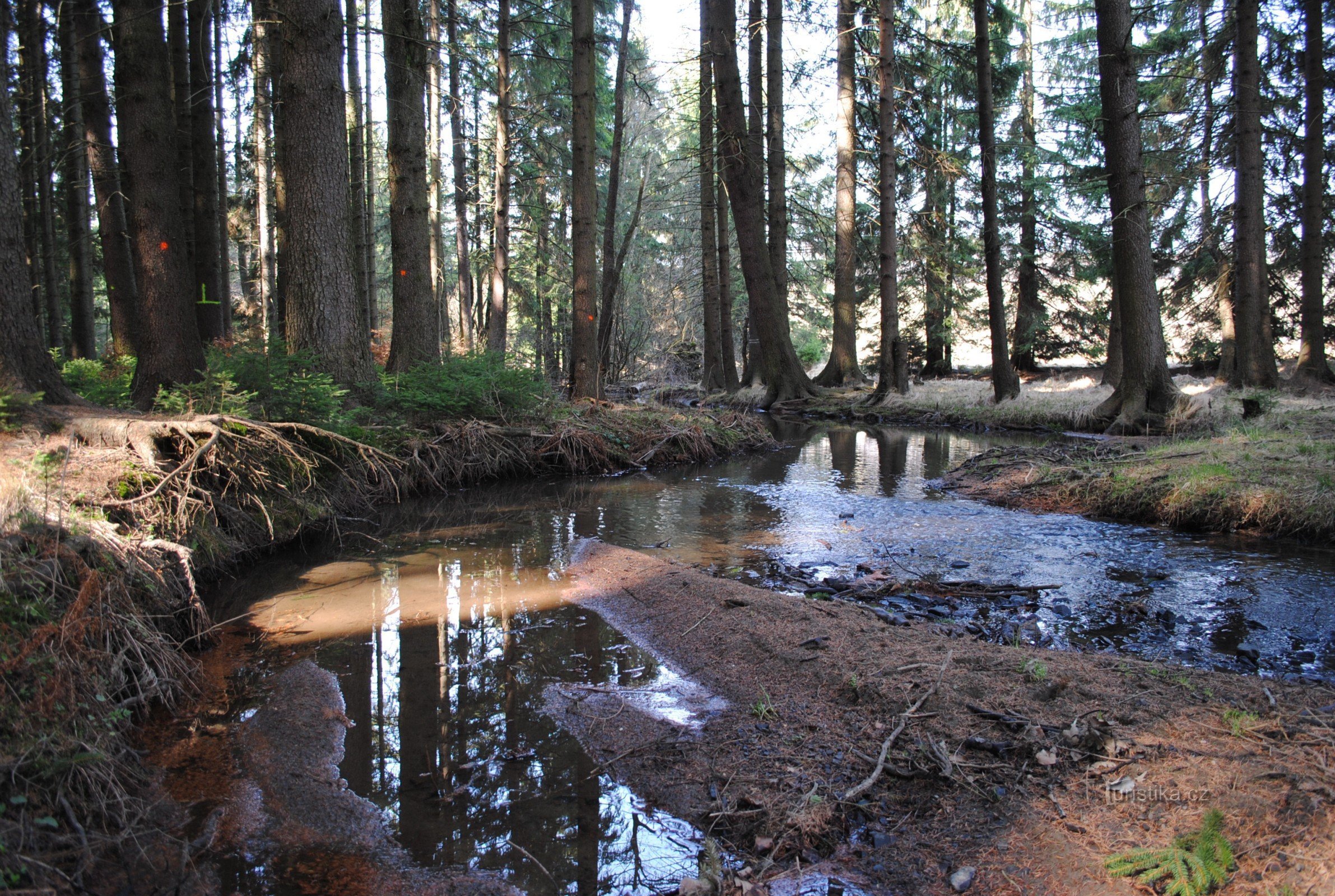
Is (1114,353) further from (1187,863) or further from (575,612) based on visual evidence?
(1187,863)

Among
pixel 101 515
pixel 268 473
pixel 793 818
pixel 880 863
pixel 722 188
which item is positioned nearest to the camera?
pixel 880 863

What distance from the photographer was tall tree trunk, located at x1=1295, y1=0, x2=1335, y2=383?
45.3ft

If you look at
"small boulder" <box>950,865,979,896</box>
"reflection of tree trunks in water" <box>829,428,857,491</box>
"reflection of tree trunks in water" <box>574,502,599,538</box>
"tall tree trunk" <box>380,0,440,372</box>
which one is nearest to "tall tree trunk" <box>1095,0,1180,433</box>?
"reflection of tree trunks in water" <box>829,428,857,491</box>

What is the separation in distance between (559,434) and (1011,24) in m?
19.4

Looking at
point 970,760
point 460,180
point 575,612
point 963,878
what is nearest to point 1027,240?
point 460,180

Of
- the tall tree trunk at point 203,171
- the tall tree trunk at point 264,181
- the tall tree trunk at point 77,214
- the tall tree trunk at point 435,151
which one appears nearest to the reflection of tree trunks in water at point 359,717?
the tall tree trunk at point 203,171

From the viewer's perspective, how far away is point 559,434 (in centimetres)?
1075

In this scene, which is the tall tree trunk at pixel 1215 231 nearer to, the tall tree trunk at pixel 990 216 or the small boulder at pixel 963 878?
the tall tree trunk at pixel 990 216

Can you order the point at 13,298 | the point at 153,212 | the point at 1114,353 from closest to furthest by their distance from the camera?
the point at 13,298, the point at 153,212, the point at 1114,353

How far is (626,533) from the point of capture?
7.34 m

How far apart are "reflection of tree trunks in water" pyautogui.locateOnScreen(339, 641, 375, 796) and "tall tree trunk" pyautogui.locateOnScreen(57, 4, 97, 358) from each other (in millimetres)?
13041

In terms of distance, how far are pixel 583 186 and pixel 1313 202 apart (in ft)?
45.5

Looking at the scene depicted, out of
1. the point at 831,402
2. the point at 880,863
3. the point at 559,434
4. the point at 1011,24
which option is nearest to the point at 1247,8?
the point at 1011,24

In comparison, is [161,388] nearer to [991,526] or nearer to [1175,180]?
[991,526]
